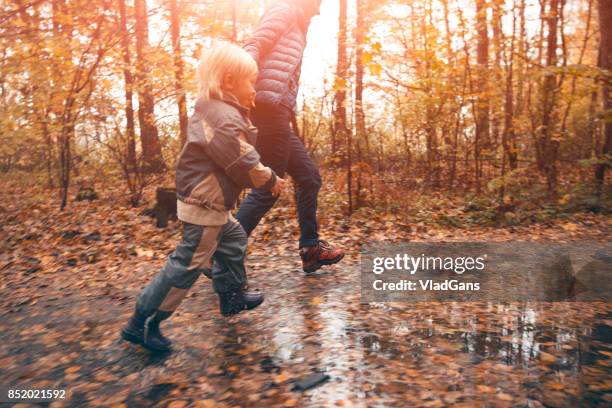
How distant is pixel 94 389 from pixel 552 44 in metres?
8.58

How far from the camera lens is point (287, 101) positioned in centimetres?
383

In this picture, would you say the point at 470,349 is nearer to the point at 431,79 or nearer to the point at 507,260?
the point at 507,260

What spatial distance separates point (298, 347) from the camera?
3.06 metres

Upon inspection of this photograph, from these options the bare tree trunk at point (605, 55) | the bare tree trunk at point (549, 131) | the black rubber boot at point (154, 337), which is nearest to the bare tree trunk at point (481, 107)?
the bare tree trunk at point (549, 131)

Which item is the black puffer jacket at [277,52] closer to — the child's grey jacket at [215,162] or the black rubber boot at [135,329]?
the child's grey jacket at [215,162]

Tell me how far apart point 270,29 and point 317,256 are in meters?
1.99

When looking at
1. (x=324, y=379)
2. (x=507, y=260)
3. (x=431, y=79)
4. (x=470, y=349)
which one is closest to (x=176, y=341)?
(x=324, y=379)

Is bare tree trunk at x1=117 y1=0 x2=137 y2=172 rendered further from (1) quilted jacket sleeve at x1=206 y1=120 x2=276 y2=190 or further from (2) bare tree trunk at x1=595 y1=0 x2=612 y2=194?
(2) bare tree trunk at x1=595 y1=0 x2=612 y2=194

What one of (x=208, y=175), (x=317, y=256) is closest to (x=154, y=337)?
(x=208, y=175)

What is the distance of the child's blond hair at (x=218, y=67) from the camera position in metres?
2.86

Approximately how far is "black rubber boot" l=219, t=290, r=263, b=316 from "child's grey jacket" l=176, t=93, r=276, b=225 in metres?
0.71

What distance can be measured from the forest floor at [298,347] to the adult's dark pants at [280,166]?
64cm

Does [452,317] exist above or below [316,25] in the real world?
below

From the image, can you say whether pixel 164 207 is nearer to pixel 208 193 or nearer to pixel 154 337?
pixel 154 337
